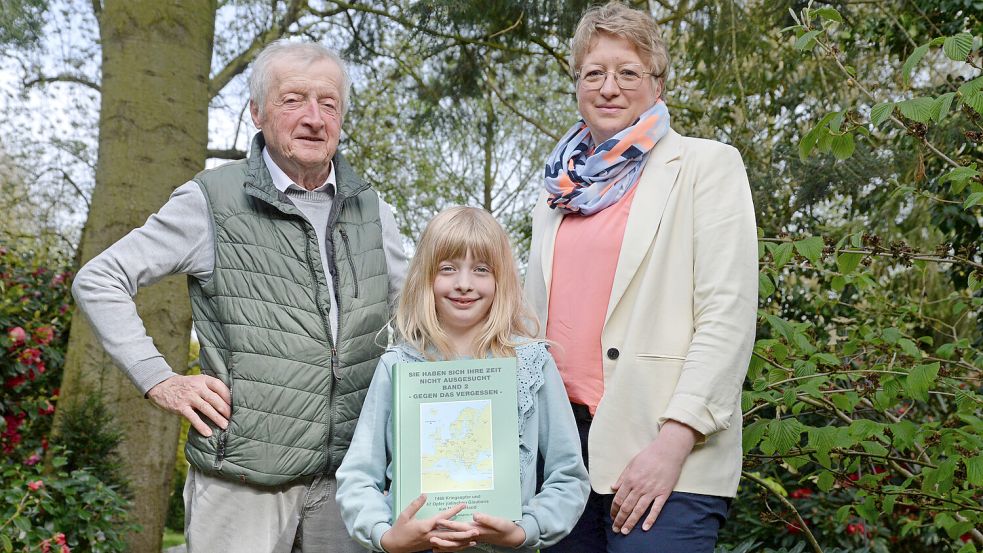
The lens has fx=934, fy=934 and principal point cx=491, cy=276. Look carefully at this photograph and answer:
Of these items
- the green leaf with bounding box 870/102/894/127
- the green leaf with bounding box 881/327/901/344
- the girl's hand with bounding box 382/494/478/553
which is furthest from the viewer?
the green leaf with bounding box 881/327/901/344

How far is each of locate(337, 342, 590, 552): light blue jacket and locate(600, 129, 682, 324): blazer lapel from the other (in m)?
0.23

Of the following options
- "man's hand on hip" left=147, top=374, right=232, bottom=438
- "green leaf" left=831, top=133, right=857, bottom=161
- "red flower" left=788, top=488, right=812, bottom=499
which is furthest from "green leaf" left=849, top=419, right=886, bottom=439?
"red flower" left=788, top=488, right=812, bottom=499

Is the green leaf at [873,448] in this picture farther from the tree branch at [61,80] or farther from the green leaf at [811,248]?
the tree branch at [61,80]

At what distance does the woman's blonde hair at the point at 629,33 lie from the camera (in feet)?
7.54

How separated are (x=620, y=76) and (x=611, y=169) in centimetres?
23

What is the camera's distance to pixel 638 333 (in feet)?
7.02

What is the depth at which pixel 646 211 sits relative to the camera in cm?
221

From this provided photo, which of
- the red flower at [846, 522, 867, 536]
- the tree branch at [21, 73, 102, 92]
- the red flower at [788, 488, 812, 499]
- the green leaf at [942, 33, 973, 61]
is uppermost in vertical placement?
the tree branch at [21, 73, 102, 92]

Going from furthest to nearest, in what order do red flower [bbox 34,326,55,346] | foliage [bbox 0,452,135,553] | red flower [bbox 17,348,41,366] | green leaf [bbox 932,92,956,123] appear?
red flower [bbox 34,326,55,346] → red flower [bbox 17,348,41,366] → foliage [bbox 0,452,135,553] → green leaf [bbox 932,92,956,123]

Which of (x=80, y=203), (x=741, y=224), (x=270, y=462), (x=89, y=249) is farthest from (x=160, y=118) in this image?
(x=80, y=203)

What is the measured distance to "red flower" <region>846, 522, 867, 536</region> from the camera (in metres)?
6.04

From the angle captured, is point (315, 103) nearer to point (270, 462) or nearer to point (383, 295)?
point (383, 295)

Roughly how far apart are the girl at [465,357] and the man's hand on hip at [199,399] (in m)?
0.33

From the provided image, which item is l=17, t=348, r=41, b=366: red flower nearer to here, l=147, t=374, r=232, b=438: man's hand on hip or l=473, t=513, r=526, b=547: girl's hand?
l=147, t=374, r=232, b=438: man's hand on hip
